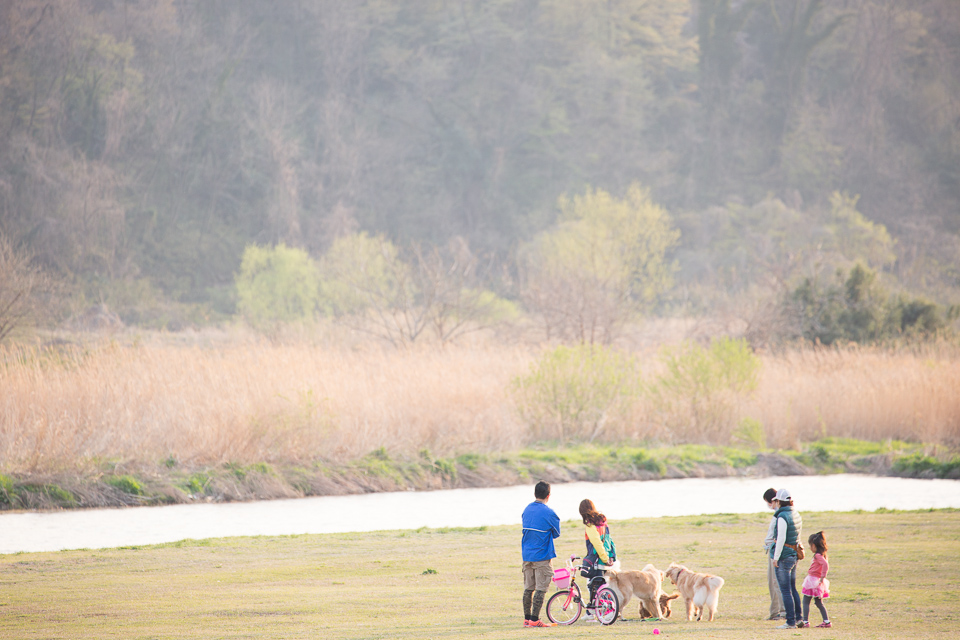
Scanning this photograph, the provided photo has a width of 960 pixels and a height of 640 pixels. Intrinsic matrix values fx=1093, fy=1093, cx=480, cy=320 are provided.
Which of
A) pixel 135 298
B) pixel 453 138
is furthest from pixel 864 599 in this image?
pixel 453 138

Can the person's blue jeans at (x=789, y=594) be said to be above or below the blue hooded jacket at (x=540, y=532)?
below

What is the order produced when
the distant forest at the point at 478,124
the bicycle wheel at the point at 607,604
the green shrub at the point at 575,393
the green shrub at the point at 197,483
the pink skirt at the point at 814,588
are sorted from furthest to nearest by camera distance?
the distant forest at the point at 478,124 → the green shrub at the point at 575,393 → the green shrub at the point at 197,483 → the bicycle wheel at the point at 607,604 → the pink skirt at the point at 814,588

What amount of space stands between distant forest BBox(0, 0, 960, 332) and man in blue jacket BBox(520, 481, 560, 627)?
54.3 metres

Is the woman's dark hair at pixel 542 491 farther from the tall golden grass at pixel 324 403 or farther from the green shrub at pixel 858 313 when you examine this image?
the green shrub at pixel 858 313

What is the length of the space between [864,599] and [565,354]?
48.7 ft

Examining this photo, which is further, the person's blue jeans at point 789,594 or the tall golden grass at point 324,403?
the tall golden grass at point 324,403

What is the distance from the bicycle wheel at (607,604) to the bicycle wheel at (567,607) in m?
0.19

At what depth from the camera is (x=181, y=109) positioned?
68375 mm

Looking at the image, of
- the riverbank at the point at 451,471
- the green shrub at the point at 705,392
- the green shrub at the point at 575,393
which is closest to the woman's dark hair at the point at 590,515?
the riverbank at the point at 451,471

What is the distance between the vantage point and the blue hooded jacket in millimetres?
8922

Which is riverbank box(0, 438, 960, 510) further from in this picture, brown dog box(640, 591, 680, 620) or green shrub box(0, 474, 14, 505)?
brown dog box(640, 591, 680, 620)

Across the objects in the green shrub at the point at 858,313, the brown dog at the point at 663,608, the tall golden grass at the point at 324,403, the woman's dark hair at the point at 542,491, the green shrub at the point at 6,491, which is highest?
the green shrub at the point at 858,313

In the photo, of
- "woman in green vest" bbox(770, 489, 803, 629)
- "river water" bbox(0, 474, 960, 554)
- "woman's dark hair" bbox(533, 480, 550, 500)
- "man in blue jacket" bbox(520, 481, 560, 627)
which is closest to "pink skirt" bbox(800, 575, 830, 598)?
"woman in green vest" bbox(770, 489, 803, 629)

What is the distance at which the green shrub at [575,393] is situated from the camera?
25.0m
